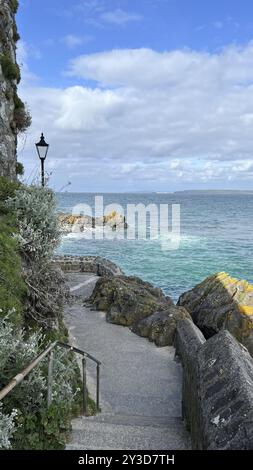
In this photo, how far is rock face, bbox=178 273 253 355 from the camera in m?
13.5

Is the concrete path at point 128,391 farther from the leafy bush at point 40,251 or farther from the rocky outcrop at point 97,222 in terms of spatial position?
the rocky outcrop at point 97,222

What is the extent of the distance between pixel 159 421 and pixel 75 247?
1626 inches

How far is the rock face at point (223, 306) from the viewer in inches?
532

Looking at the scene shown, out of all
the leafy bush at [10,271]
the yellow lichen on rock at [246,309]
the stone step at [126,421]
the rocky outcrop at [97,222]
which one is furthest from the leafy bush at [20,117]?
the rocky outcrop at [97,222]

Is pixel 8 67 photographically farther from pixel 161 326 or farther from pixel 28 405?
pixel 28 405

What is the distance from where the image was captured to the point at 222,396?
14.5 ft

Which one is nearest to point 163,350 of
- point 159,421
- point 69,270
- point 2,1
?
point 159,421

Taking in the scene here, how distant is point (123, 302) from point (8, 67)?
10.1 m

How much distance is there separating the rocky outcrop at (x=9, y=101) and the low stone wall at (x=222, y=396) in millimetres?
11024

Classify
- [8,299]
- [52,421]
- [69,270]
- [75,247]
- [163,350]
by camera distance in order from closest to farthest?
[52,421] < [8,299] < [163,350] < [69,270] < [75,247]

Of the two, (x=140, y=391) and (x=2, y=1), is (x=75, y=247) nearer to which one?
(x=2, y=1)
